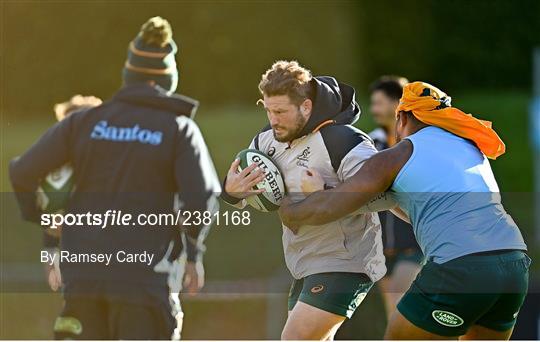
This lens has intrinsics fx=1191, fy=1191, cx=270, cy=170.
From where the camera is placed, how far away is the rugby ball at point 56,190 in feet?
18.9

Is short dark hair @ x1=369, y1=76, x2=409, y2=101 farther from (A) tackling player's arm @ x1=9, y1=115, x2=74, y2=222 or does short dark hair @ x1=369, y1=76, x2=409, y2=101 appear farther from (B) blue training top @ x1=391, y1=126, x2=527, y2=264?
(A) tackling player's arm @ x1=9, y1=115, x2=74, y2=222

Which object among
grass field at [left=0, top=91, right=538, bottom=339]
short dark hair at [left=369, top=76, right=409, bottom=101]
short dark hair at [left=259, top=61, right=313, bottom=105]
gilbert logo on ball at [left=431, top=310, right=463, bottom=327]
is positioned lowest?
grass field at [left=0, top=91, right=538, bottom=339]

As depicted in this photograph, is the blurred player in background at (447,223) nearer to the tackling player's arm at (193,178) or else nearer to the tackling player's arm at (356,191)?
the tackling player's arm at (356,191)

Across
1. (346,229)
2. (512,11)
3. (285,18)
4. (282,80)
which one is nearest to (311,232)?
(346,229)

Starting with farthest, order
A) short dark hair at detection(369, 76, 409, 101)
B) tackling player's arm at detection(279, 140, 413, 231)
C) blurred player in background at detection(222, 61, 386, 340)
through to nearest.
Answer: short dark hair at detection(369, 76, 409, 101)
blurred player in background at detection(222, 61, 386, 340)
tackling player's arm at detection(279, 140, 413, 231)

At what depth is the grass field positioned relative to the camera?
861 centimetres

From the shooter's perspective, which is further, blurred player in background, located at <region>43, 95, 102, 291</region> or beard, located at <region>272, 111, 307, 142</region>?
blurred player in background, located at <region>43, 95, 102, 291</region>

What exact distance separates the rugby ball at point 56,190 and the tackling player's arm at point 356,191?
1111 mm

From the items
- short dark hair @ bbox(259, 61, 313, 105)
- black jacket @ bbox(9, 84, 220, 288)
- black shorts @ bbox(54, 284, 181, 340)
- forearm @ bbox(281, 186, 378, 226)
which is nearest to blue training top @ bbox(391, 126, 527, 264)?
forearm @ bbox(281, 186, 378, 226)

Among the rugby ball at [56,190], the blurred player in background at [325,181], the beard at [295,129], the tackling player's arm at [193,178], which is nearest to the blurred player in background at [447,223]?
the blurred player in background at [325,181]

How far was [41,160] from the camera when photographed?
5.72 metres

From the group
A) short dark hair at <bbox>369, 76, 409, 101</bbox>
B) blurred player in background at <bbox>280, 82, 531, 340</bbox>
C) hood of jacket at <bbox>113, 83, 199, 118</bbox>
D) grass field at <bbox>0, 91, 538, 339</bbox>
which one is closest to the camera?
blurred player in background at <bbox>280, 82, 531, 340</bbox>

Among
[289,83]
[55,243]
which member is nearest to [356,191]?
[289,83]

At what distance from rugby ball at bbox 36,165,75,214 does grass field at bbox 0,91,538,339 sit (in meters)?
1.73
